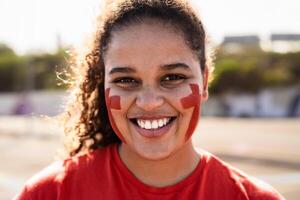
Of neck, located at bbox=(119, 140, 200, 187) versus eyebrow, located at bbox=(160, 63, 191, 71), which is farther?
neck, located at bbox=(119, 140, 200, 187)

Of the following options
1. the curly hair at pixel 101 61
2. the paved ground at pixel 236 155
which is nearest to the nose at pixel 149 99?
→ the curly hair at pixel 101 61

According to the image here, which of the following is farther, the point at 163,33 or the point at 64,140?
the point at 64,140

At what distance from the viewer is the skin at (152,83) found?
2.07m

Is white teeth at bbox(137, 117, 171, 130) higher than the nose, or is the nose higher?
the nose

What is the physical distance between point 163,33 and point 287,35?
140 feet

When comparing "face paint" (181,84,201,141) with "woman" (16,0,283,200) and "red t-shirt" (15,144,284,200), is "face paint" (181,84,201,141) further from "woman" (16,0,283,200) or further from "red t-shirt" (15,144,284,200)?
"red t-shirt" (15,144,284,200)

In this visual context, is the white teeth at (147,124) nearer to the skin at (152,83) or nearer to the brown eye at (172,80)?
the skin at (152,83)

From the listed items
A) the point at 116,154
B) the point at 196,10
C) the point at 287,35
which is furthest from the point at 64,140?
the point at 287,35

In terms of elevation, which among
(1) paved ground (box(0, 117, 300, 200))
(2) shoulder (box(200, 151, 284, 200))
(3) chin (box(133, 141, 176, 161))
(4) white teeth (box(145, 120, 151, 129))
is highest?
(4) white teeth (box(145, 120, 151, 129))

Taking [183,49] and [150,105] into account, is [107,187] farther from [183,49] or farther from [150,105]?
[183,49]

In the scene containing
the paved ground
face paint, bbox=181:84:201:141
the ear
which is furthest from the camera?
the paved ground

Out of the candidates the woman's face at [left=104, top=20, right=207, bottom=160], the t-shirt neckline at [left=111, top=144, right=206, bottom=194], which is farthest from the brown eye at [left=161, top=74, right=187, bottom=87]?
the t-shirt neckline at [left=111, top=144, right=206, bottom=194]

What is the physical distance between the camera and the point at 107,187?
2.10m

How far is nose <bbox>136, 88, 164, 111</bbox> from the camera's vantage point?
6.67 feet
